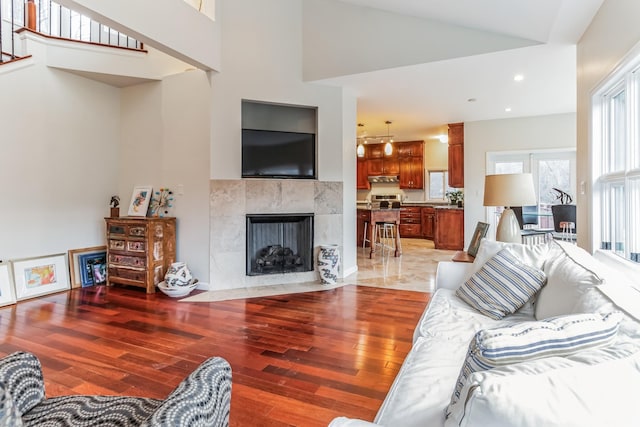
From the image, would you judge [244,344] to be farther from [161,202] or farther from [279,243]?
[161,202]

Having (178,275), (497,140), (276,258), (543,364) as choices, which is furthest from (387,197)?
(543,364)

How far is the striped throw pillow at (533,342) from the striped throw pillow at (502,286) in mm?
1042

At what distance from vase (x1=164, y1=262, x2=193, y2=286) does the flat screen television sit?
1.34 m

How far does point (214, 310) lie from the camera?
3.44 m

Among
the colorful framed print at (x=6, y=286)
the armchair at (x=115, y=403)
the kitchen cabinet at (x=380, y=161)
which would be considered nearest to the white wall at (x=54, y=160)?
the colorful framed print at (x=6, y=286)

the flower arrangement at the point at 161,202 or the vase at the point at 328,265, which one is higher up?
the flower arrangement at the point at 161,202

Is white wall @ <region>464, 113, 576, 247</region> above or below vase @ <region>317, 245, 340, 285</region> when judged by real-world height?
above

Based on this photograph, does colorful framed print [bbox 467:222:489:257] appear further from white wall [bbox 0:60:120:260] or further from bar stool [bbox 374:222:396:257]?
white wall [bbox 0:60:120:260]

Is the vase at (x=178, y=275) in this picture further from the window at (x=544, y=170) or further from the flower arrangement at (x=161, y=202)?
the window at (x=544, y=170)

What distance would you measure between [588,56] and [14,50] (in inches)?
248

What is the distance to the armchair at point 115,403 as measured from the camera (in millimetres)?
845

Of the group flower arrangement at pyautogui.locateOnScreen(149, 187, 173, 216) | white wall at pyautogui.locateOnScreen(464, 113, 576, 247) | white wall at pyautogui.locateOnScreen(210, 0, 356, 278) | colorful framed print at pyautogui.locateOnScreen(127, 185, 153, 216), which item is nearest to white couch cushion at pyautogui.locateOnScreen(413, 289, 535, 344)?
white wall at pyautogui.locateOnScreen(210, 0, 356, 278)

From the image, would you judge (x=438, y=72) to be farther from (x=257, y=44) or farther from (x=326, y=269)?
(x=326, y=269)

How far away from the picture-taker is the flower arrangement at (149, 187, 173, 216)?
439 cm
